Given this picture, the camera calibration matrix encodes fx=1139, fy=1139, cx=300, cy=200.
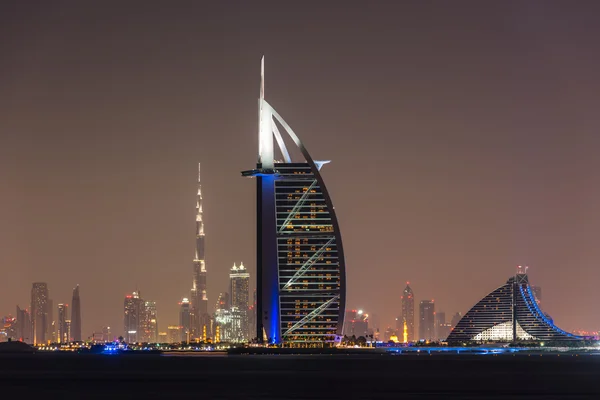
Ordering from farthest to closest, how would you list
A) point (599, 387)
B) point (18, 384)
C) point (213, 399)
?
point (18, 384) → point (599, 387) → point (213, 399)

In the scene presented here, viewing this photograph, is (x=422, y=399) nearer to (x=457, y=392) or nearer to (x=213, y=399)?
(x=457, y=392)

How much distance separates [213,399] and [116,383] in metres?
28.9

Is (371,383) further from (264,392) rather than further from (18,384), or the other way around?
(18,384)

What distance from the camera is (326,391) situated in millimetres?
95875

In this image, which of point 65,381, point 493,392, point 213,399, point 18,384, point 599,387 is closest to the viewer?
point 213,399

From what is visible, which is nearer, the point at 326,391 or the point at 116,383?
the point at 326,391

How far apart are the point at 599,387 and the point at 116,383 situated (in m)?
45.9

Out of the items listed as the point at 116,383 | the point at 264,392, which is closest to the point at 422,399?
the point at 264,392

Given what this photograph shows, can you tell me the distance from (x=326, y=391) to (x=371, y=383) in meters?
15.0

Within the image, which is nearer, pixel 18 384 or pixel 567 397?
pixel 567 397

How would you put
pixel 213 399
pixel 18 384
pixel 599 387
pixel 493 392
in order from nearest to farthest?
1. pixel 213 399
2. pixel 493 392
3. pixel 599 387
4. pixel 18 384

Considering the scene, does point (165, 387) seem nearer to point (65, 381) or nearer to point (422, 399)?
point (65, 381)

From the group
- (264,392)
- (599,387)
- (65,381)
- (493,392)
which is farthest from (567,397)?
(65,381)

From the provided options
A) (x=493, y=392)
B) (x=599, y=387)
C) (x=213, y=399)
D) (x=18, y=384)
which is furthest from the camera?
(x=18, y=384)
